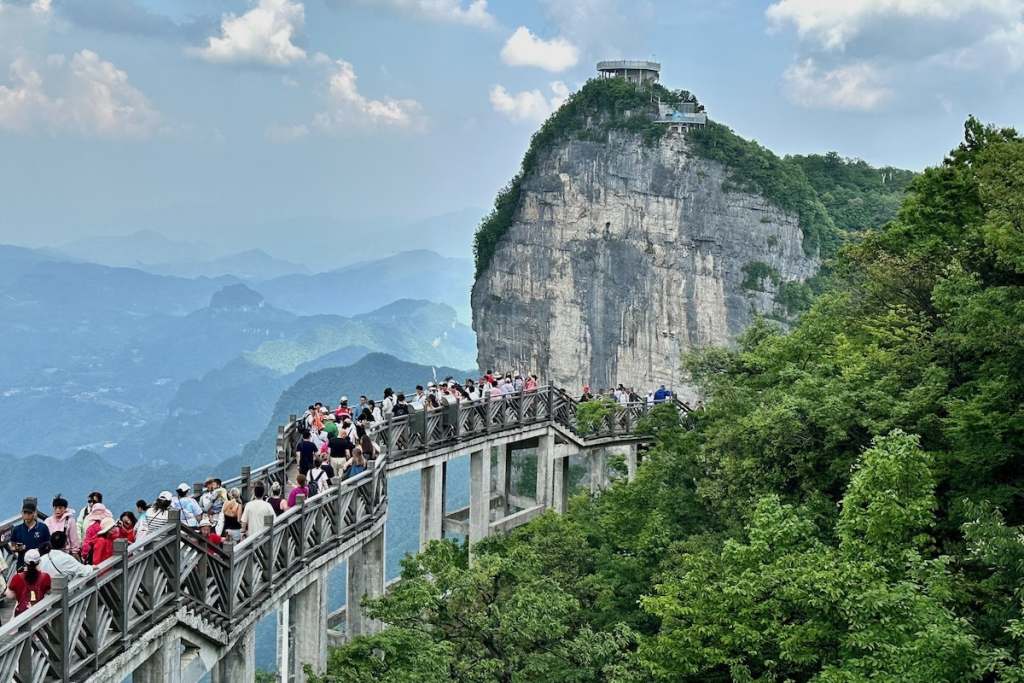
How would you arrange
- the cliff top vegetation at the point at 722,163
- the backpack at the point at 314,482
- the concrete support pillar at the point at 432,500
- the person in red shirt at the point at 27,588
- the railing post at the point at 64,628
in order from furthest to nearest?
the cliff top vegetation at the point at 722,163 → the concrete support pillar at the point at 432,500 → the backpack at the point at 314,482 → the person in red shirt at the point at 27,588 → the railing post at the point at 64,628

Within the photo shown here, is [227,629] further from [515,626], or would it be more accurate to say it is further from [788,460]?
[788,460]

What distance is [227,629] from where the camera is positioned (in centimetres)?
1379

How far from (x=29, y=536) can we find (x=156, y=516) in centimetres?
136

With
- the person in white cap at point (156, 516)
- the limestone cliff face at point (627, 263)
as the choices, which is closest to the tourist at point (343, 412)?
the person in white cap at point (156, 516)

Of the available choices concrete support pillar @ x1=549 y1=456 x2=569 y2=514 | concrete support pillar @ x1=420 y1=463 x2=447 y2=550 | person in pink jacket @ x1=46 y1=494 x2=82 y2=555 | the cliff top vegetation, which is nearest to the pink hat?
person in pink jacket @ x1=46 y1=494 x2=82 y2=555

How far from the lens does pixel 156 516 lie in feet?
43.5

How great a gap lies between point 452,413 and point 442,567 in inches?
275

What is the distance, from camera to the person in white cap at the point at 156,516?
12875mm

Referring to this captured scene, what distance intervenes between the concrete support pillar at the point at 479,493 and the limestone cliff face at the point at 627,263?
7320cm

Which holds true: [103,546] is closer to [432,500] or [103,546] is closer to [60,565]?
[60,565]

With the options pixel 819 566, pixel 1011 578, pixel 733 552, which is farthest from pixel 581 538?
pixel 1011 578

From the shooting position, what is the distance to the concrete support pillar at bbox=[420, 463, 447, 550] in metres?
26.1

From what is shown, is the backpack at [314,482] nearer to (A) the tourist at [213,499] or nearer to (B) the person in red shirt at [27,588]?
(A) the tourist at [213,499]

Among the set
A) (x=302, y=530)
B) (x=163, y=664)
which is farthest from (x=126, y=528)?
(x=302, y=530)
